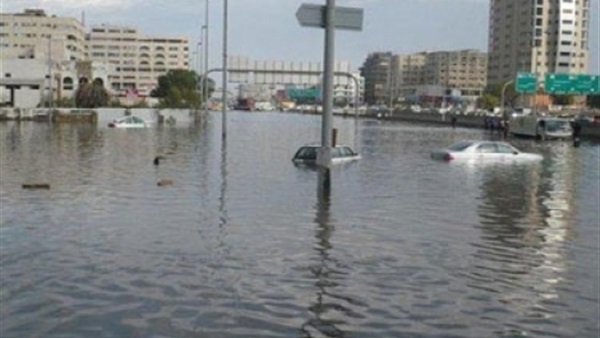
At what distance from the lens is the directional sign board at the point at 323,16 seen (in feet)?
63.3

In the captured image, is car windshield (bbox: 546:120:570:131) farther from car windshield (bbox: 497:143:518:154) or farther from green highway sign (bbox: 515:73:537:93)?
car windshield (bbox: 497:143:518:154)

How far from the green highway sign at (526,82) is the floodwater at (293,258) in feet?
244

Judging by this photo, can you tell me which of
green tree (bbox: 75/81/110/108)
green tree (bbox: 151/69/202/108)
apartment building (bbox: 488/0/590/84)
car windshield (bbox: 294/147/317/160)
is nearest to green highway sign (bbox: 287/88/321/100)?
green tree (bbox: 151/69/202/108)

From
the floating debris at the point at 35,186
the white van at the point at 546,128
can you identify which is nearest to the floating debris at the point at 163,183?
the floating debris at the point at 35,186

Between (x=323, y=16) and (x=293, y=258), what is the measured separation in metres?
7.02

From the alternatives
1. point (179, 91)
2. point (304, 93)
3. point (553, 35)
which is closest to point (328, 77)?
point (179, 91)

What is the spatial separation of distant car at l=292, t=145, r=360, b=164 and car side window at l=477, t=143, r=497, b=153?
582cm

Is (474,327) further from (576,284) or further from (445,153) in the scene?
(445,153)

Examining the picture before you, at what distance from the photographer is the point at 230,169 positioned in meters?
34.2

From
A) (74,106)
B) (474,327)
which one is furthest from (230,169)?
(74,106)

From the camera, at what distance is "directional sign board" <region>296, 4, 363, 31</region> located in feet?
63.3

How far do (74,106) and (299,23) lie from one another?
95612 mm

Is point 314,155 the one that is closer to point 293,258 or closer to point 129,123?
point 293,258

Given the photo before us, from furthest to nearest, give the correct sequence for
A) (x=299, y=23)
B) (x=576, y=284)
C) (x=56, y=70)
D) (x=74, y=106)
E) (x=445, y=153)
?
(x=56, y=70) → (x=74, y=106) → (x=445, y=153) → (x=299, y=23) → (x=576, y=284)
